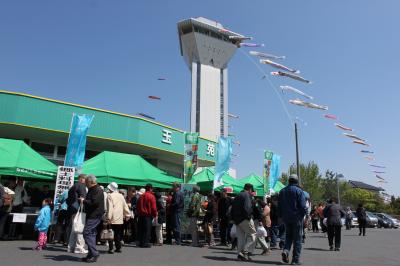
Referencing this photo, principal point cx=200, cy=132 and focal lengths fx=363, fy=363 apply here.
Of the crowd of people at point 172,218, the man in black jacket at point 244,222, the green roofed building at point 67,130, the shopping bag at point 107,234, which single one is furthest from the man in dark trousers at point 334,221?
the green roofed building at point 67,130

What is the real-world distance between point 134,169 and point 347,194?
201 feet

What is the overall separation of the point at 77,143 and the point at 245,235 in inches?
287

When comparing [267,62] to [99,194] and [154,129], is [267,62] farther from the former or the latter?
[99,194]

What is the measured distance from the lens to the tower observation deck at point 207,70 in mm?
62000

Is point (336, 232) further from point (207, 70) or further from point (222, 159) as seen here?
point (207, 70)

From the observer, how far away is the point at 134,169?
49.0 ft

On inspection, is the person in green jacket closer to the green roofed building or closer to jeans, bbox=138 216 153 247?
jeans, bbox=138 216 153 247

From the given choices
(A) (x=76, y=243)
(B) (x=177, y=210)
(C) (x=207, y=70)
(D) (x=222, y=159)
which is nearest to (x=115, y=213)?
(A) (x=76, y=243)

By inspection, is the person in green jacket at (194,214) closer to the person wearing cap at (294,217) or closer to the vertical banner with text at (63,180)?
the vertical banner with text at (63,180)

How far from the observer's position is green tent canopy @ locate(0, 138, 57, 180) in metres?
12.1

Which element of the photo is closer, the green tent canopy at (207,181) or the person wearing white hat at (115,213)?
the person wearing white hat at (115,213)

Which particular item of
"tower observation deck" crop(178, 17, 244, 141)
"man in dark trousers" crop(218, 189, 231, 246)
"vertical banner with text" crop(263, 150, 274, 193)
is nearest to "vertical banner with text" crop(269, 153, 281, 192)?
"vertical banner with text" crop(263, 150, 274, 193)

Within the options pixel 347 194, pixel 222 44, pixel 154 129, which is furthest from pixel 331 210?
pixel 347 194

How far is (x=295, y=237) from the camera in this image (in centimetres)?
793
